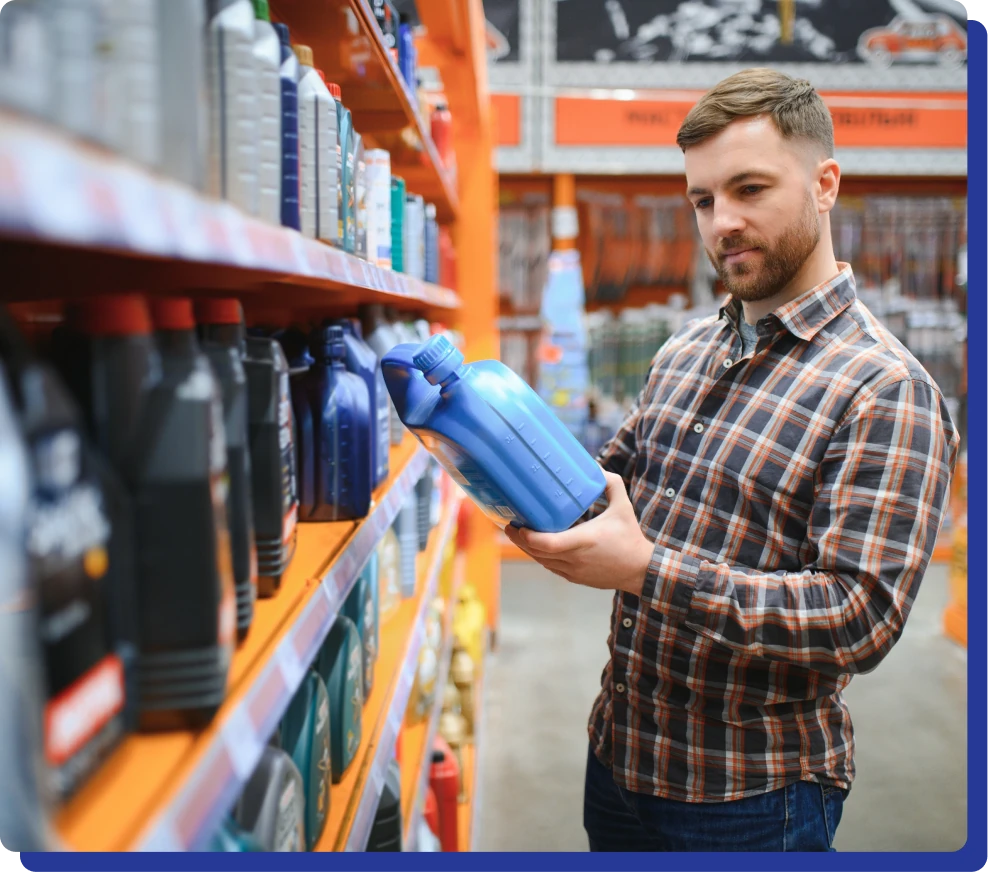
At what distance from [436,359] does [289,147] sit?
0.34m

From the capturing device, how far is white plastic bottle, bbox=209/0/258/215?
0.75 m

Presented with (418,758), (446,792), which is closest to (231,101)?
(418,758)

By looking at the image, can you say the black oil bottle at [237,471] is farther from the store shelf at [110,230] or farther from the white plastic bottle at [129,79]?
the white plastic bottle at [129,79]

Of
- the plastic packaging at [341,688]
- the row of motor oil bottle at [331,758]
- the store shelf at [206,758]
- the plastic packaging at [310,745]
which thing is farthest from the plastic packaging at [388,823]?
the store shelf at [206,758]

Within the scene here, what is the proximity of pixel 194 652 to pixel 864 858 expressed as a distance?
711 mm

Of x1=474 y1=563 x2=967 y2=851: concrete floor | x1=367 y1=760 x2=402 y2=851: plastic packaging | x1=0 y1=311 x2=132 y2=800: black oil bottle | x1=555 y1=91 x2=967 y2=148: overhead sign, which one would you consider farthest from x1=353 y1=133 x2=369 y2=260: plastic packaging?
x1=555 y1=91 x2=967 y2=148: overhead sign

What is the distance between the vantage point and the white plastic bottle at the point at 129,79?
1.85 ft

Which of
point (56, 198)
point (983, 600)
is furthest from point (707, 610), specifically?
point (56, 198)

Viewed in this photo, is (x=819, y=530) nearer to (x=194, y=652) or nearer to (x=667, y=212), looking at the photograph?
(x=194, y=652)

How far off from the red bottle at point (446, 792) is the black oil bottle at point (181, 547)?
6.24 ft

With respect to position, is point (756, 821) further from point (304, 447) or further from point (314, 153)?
point (314, 153)

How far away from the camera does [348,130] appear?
137 cm

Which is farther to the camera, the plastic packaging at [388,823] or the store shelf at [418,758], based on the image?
the store shelf at [418,758]

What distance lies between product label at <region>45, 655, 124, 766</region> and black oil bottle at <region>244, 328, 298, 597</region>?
15.6 inches
